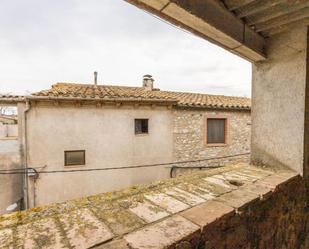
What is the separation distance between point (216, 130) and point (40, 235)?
8840mm

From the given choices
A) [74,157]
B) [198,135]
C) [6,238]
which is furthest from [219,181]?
[198,135]

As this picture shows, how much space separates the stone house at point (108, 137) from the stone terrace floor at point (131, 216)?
5.91 m

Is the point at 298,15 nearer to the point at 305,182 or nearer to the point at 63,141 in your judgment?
the point at 305,182

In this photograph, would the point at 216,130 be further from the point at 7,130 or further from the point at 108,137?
the point at 7,130

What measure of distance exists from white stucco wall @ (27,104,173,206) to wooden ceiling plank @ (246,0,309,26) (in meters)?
6.00

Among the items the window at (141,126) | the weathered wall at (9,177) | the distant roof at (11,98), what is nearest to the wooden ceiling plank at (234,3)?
the window at (141,126)

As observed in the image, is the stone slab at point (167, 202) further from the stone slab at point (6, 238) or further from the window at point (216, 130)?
the window at point (216, 130)

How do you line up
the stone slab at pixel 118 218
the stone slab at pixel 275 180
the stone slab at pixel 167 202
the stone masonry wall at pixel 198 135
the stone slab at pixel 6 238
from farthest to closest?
the stone masonry wall at pixel 198 135
the stone slab at pixel 275 180
the stone slab at pixel 167 202
the stone slab at pixel 118 218
the stone slab at pixel 6 238

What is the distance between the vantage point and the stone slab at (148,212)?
43.2 inches

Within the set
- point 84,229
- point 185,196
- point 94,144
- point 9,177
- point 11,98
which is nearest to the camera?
point 84,229

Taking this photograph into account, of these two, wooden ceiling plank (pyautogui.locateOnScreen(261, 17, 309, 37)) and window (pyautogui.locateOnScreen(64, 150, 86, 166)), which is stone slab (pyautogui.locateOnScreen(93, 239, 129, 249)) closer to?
wooden ceiling plank (pyautogui.locateOnScreen(261, 17, 309, 37))

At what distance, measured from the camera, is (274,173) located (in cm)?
216

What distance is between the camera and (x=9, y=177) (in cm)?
743

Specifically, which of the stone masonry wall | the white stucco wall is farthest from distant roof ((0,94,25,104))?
the stone masonry wall
